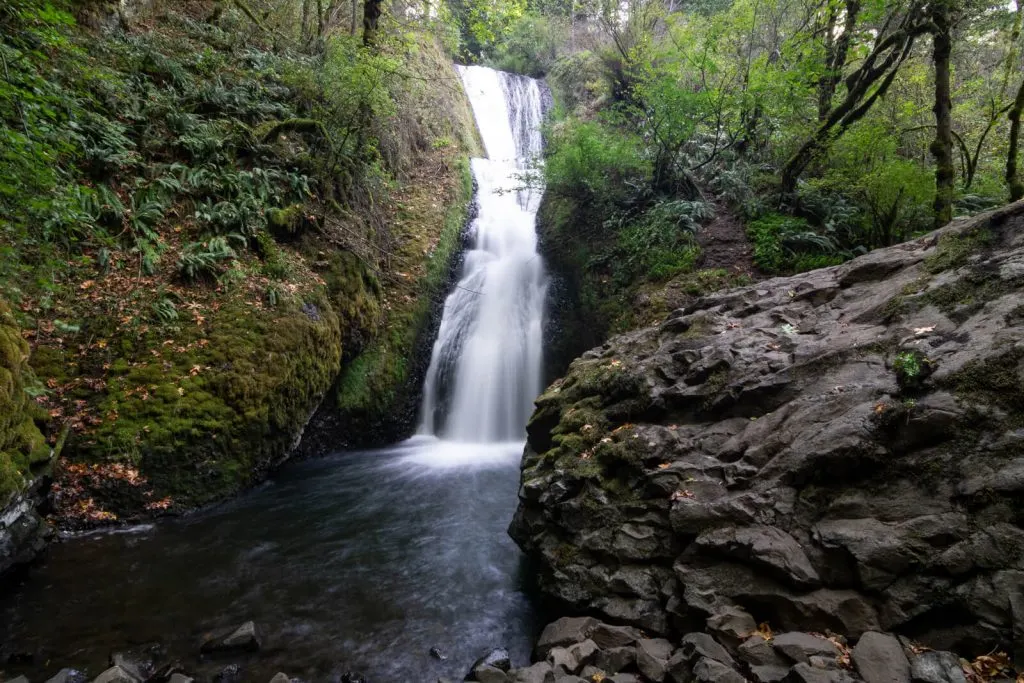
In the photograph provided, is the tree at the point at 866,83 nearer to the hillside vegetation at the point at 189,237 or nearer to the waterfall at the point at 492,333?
the waterfall at the point at 492,333

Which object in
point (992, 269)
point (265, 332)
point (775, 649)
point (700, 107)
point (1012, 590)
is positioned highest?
point (700, 107)

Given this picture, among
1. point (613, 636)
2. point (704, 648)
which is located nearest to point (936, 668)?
point (704, 648)

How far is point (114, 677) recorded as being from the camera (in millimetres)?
3365

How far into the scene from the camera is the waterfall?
35.0ft

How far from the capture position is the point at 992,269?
4043 mm

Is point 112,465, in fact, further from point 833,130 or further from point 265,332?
point 833,130

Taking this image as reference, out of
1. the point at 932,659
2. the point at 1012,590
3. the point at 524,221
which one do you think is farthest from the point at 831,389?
the point at 524,221

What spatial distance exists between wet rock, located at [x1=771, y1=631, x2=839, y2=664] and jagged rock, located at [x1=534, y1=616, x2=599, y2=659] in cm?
135

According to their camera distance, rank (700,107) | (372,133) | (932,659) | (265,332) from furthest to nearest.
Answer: (372,133) < (700,107) < (265,332) < (932,659)

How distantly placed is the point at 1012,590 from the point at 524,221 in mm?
13411

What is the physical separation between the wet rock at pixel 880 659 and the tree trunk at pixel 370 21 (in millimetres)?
12917

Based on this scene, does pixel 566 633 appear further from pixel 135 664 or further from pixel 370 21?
pixel 370 21

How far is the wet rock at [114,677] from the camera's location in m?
3.35

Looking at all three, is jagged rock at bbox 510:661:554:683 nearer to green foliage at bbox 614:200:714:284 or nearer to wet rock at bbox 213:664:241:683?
wet rock at bbox 213:664:241:683
